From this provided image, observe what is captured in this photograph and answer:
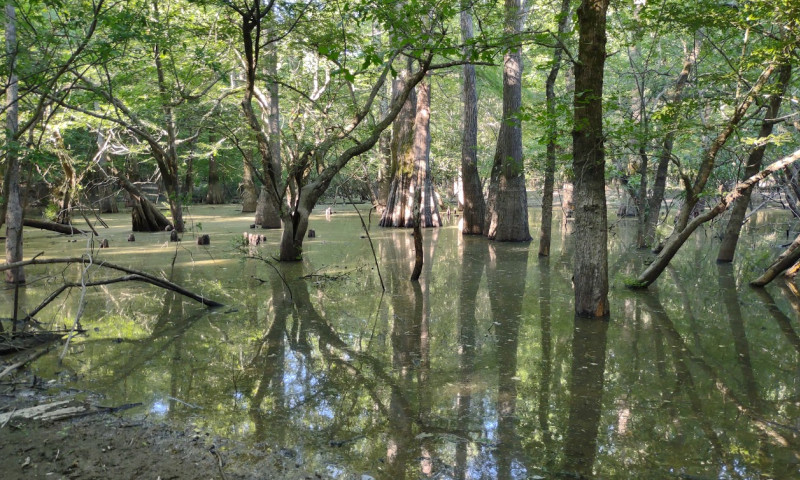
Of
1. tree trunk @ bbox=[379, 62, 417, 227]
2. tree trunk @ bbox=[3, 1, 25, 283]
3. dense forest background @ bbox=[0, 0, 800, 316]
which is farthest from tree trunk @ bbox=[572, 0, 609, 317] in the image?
tree trunk @ bbox=[379, 62, 417, 227]

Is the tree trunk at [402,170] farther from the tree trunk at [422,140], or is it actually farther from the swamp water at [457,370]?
the swamp water at [457,370]

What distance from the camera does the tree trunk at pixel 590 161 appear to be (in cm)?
619

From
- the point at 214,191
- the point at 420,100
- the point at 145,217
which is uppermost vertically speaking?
the point at 420,100

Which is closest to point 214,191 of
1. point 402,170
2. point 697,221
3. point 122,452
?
point 402,170

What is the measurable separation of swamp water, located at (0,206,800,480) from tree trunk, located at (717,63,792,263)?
117 centimetres

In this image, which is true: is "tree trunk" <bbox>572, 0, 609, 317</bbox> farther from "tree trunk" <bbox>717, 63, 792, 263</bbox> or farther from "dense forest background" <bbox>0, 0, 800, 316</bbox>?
"tree trunk" <bbox>717, 63, 792, 263</bbox>

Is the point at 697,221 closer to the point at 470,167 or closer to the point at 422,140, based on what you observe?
the point at 470,167

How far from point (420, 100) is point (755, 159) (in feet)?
33.7

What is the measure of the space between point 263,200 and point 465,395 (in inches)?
567

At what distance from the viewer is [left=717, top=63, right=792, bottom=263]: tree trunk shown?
26.8ft

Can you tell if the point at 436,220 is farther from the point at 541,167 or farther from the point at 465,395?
the point at 465,395

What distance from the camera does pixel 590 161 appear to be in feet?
21.1

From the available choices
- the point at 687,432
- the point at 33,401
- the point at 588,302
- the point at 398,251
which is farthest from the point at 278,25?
the point at 687,432

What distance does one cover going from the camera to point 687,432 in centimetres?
377
